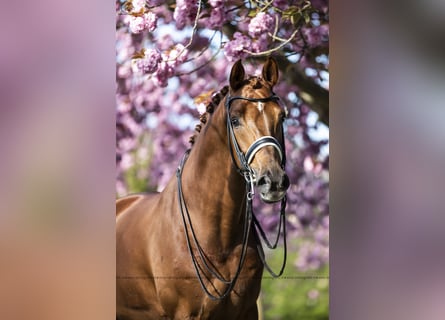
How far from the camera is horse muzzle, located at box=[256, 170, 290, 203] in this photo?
2.64 meters

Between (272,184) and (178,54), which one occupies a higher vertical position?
(178,54)

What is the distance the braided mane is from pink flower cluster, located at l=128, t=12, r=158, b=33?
1.50 ft

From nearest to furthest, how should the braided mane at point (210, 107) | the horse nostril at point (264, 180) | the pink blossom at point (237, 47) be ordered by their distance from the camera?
the horse nostril at point (264, 180)
the braided mane at point (210, 107)
the pink blossom at point (237, 47)

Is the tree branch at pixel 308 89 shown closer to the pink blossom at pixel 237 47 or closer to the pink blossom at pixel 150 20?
the pink blossom at pixel 237 47

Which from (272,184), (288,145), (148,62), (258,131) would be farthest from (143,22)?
(272,184)

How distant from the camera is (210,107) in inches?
114

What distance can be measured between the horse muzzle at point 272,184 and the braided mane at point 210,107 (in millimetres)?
436

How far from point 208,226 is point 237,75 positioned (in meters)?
0.72

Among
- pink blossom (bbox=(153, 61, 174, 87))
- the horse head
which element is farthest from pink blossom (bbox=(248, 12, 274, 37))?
pink blossom (bbox=(153, 61, 174, 87))

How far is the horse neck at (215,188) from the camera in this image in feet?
9.26

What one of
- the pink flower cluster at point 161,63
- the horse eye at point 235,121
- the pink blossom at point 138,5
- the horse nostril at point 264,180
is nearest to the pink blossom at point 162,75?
the pink flower cluster at point 161,63

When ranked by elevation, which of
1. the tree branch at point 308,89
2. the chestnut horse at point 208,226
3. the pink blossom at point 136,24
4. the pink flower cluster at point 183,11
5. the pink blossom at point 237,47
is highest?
the pink flower cluster at point 183,11

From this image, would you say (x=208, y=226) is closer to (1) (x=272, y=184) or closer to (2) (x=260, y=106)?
(1) (x=272, y=184)
